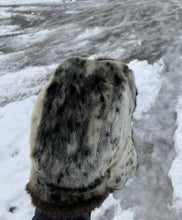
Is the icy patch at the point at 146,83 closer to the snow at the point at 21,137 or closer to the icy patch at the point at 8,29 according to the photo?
the snow at the point at 21,137

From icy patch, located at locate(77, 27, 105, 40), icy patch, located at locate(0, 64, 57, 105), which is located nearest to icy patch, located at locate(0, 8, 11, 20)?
icy patch, located at locate(77, 27, 105, 40)

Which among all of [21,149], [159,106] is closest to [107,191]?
[21,149]

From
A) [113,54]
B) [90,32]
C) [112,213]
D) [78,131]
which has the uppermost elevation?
[78,131]

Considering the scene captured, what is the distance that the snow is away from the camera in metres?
2.24

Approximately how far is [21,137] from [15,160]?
15.5 inches

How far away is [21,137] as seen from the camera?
10.0 feet

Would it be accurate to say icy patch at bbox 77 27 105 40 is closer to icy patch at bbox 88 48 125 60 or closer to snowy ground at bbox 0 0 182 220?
snowy ground at bbox 0 0 182 220

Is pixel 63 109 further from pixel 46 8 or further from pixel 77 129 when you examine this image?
pixel 46 8

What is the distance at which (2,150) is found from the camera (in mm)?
2840

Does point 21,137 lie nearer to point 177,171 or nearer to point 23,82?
point 23,82

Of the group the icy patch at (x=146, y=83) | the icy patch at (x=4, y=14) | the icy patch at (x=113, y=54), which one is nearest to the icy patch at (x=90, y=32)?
the icy patch at (x=113, y=54)

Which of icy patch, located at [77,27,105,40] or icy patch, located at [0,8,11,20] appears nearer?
icy patch, located at [77,27,105,40]

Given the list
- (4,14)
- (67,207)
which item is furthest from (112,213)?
(4,14)

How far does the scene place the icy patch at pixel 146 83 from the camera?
347 centimetres
